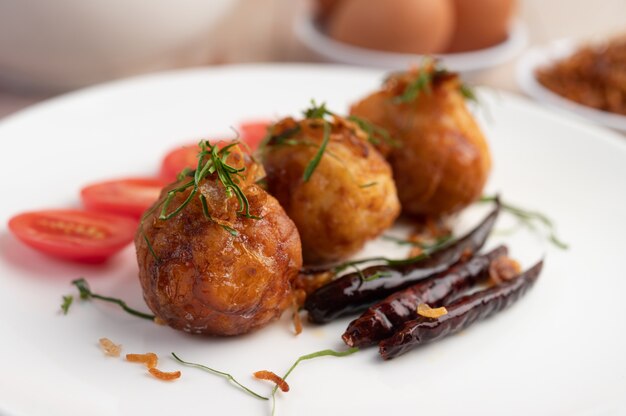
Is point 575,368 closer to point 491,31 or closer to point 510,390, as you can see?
point 510,390

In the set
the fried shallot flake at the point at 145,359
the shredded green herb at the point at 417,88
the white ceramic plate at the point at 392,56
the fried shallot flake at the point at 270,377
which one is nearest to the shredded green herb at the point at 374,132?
the shredded green herb at the point at 417,88

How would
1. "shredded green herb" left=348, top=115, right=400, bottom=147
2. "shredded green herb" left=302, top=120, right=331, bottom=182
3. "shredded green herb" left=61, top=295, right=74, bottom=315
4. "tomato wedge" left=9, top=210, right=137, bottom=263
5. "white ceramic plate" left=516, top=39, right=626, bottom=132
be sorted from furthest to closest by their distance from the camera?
"white ceramic plate" left=516, top=39, right=626, bottom=132
"shredded green herb" left=348, top=115, right=400, bottom=147
"tomato wedge" left=9, top=210, right=137, bottom=263
"shredded green herb" left=302, top=120, right=331, bottom=182
"shredded green herb" left=61, top=295, right=74, bottom=315

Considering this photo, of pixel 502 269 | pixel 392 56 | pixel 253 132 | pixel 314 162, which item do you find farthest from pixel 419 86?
pixel 392 56

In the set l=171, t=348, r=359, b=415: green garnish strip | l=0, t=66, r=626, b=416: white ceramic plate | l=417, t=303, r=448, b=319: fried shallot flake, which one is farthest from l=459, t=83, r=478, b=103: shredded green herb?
l=171, t=348, r=359, b=415: green garnish strip

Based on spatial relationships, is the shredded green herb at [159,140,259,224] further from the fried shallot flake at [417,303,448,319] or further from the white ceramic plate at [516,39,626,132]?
the white ceramic plate at [516,39,626,132]

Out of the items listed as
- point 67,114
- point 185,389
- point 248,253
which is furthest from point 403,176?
point 67,114

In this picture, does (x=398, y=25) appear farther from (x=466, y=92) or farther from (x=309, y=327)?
(x=309, y=327)
